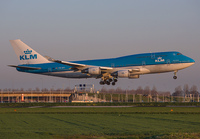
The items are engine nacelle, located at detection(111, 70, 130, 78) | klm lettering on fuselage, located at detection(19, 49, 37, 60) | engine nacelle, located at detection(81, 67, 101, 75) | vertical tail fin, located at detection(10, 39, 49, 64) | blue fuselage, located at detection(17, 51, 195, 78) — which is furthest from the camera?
klm lettering on fuselage, located at detection(19, 49, 37, 60)

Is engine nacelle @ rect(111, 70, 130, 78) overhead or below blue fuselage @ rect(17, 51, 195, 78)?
below

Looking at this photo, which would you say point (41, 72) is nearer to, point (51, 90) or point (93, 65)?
point (93, 65)

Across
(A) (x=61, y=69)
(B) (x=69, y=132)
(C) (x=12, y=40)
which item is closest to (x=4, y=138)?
(B) (x=69, y=132)

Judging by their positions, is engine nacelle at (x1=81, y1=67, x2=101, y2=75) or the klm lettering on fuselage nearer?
engine nacelle at (x1=81, y1=67, x2=101, y2=75)

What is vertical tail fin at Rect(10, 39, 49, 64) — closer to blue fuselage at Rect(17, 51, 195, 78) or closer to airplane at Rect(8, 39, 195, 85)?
airplane at Rect(8, 39, 195, 85)

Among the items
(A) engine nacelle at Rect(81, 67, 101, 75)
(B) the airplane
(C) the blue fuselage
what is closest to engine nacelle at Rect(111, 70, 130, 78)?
(B) the airplane

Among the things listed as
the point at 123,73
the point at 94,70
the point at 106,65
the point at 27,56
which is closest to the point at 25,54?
the point at 27,56

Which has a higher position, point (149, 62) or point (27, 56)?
point (27, 56)

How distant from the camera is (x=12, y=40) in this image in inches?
3361

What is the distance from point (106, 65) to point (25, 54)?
24.4 meters

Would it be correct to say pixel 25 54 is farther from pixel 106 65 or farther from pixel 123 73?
pixel 123 73

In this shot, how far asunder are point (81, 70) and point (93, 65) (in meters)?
3.02

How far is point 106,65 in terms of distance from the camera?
72.6 m

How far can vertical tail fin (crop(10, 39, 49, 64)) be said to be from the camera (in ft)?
270
